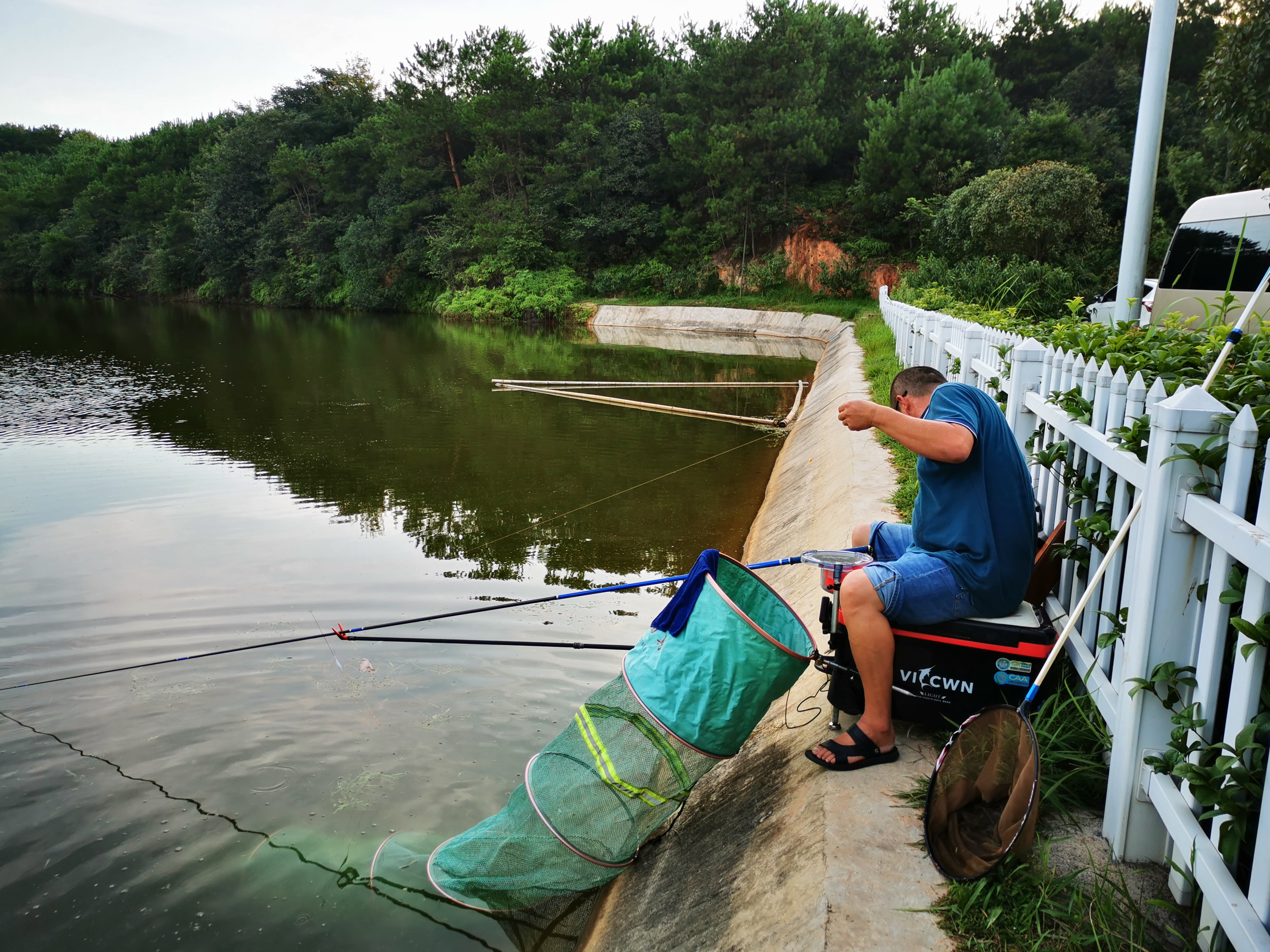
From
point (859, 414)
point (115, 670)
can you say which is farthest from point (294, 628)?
point (859, 414)

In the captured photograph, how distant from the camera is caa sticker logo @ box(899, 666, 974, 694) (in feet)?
9.84

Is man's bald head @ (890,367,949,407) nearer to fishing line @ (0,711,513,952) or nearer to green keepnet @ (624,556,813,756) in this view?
green keepnet @ (624,556,813,756)

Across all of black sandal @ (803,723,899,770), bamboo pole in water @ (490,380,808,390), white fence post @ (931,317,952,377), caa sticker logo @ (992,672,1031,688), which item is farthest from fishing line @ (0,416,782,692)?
bamboo pole in water @ (490,380,808,390)

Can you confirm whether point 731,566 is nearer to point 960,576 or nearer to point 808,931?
point 960,576

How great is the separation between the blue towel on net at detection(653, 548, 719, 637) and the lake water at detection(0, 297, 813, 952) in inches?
54.8

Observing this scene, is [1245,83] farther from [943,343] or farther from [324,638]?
[324,638]

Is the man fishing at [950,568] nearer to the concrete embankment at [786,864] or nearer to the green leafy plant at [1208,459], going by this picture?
the concrete embankment at [786,864]

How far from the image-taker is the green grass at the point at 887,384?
20.7ft

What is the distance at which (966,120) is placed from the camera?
108ft

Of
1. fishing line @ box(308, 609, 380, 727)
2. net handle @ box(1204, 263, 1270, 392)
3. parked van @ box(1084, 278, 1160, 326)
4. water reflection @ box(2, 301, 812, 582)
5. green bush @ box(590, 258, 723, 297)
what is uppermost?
green bush @ box(590, 258, 723, 297)

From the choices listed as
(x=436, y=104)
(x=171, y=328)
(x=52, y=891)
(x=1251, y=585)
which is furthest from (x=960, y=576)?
(x=436, y=104)

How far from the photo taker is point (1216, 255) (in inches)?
401

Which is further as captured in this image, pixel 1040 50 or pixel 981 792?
pixel 1040 50

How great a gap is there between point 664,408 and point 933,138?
83.3 ft
